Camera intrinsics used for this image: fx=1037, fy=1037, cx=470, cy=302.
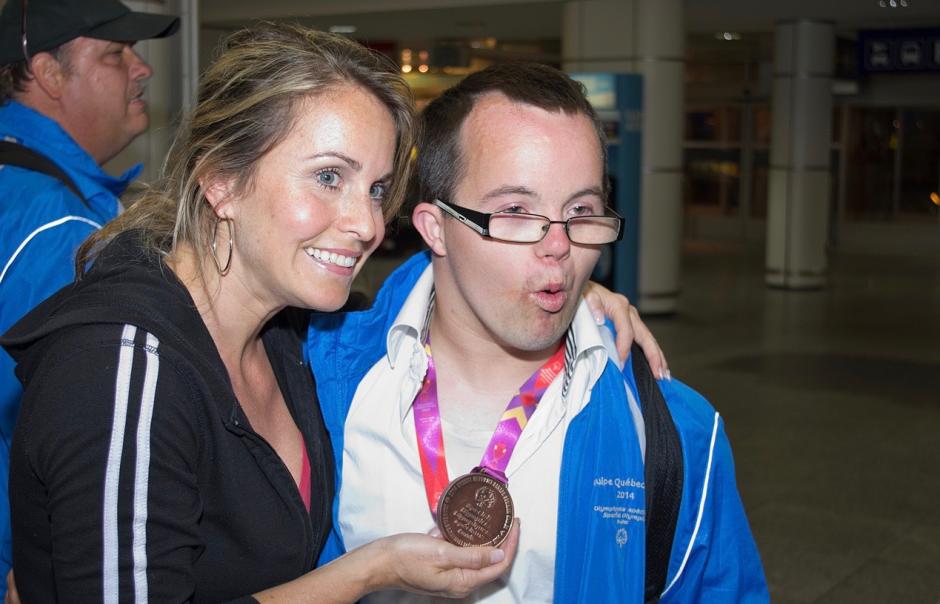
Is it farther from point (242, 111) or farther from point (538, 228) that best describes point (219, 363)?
point (538, 228)

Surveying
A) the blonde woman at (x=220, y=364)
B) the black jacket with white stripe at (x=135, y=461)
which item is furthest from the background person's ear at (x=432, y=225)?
the black jacket with white stripe at (x=135, y=461)

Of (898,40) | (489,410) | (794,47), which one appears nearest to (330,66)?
(489,410)

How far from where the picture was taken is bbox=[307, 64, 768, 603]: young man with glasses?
2.00m

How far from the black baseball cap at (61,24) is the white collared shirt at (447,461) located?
1.49 meters

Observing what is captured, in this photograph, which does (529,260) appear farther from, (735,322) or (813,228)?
(813,228)

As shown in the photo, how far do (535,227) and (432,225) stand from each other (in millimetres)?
305

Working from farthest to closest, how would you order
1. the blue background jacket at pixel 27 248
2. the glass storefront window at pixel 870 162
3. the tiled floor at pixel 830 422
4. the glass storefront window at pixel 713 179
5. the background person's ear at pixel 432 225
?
the glass storefront window at pixel 713 179, the glass storefront window at pixel 870 162, the tiled floor at pixel 830 422, the blue background jacket at pixel 27 248, the background person's ear at pixel 432 225

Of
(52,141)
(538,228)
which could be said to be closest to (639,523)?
(538,228)

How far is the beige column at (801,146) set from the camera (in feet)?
45.4

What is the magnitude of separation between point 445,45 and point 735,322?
830 cm

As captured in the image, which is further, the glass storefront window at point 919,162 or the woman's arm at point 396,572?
the glass storefront window at point 919,162

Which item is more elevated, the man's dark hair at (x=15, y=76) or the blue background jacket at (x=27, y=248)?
the man's dark hair at (x=15, y=76)

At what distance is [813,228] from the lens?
1423 centimetres

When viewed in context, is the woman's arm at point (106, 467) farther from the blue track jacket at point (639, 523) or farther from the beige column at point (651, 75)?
the beige column at point (651, 75)
